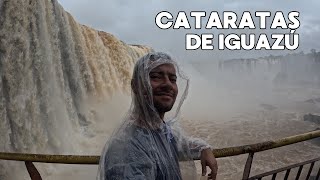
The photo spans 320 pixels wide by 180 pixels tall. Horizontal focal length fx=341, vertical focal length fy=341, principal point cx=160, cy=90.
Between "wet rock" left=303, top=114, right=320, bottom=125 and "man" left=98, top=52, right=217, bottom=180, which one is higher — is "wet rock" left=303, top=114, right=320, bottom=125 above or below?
below

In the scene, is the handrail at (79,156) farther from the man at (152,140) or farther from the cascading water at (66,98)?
the cascading water at (66,98)

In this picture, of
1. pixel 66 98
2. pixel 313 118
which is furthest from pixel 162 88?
pixel 313 118

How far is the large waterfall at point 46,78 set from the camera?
9.16m

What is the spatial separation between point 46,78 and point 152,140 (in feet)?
34.5

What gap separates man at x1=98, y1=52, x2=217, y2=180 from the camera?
1.19 m

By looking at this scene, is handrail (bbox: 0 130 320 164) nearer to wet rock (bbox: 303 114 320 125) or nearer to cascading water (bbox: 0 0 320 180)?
cascading water (bbox: 0 0 320 180)

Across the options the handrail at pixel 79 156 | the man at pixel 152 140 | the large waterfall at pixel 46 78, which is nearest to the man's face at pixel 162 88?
the man at pixel 152 140

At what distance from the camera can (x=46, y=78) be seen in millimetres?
11133

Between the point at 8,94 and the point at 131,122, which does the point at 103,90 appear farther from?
the point at 131,122

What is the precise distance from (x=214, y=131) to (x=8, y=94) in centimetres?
1175

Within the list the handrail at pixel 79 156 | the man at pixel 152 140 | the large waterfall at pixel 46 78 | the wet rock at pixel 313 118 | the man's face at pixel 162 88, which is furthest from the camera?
the wet rock at pixel 313 118

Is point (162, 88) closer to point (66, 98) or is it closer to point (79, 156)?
point (79, 156)

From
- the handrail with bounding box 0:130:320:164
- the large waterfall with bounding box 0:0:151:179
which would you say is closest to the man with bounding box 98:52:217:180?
the handrail with bounding box 0:130:320:164

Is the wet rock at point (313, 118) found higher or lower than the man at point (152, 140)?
lower
